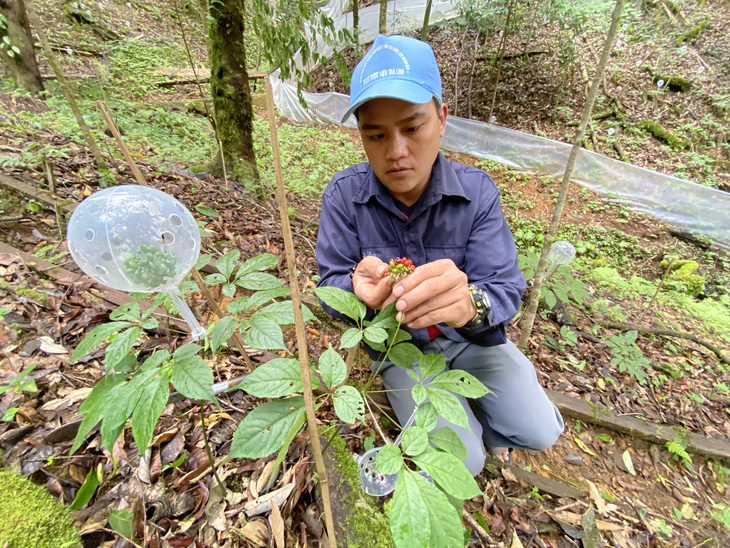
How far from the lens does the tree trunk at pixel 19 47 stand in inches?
178

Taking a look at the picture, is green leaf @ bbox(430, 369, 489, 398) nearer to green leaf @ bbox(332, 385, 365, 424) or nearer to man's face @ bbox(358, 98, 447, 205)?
green leaf @ bbox(332, 385, 365, 424)

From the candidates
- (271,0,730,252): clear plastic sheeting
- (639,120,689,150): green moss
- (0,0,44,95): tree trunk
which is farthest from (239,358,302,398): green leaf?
(639,120,689,150): green moss

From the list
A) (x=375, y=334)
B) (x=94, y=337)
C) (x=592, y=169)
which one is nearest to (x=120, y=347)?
(x=94, y=337)

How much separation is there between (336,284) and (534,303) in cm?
172

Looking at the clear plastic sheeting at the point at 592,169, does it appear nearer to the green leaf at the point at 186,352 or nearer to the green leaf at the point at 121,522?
the green leaf at the point at 186,352

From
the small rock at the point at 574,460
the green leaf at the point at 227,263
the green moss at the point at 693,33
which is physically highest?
the green moss at the point at 693,33

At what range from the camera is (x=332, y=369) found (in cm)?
90

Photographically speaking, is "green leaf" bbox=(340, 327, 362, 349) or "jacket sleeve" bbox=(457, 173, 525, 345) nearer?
"green leaf" bbox=(340, 327, 362, 349)

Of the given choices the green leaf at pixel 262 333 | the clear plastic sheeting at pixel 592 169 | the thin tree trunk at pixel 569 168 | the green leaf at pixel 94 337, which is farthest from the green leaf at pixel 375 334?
the clear plastic sheeting at pixel 592 169

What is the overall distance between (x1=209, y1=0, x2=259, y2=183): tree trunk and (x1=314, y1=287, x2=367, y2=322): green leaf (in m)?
2.83

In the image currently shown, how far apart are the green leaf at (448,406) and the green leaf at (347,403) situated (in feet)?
0.67

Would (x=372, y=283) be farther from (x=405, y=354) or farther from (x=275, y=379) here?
(x=275, y=379)

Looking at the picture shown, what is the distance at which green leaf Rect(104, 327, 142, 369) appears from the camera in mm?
838

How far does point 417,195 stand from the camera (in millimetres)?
1634
